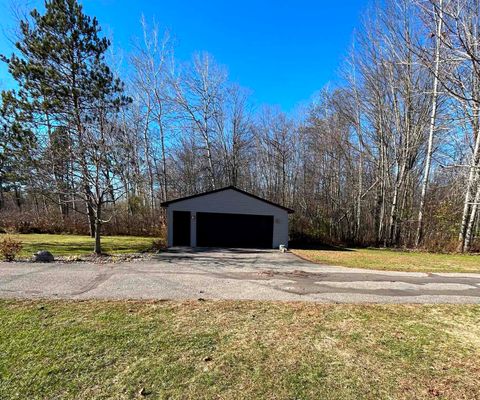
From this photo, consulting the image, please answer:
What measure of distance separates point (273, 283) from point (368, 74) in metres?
19.0

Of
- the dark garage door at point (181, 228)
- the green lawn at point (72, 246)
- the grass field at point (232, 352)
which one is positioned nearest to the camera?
the grass field at point (232, 352)

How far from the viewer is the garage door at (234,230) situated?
58.0ft

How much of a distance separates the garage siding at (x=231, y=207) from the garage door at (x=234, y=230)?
0.28 metres

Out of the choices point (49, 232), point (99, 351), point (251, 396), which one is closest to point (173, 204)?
point (49, 232)

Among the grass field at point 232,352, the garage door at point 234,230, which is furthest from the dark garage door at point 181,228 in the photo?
the grass field at point 232,352

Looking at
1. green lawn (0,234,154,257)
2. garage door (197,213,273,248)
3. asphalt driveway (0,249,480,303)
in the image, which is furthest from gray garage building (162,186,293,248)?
asphalt driveway (0,249,480,303)

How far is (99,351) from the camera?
348 centimetres

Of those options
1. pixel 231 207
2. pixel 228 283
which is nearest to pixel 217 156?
pixel 231 207

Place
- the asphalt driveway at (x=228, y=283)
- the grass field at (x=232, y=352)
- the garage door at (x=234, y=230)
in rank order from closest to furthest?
the grass field at (x=232, y=352), the asphalt driveway at (x=228, y=283), the garage door at (x=234, y=230)

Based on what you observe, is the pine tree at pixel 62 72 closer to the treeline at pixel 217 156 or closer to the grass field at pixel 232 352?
the treeline at pixel 217 156

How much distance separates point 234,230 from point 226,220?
0.80m

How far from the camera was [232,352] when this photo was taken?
3553mm

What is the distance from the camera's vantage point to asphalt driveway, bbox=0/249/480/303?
616 centimetres

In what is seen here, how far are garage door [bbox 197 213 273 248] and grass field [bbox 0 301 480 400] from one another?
12312mm
